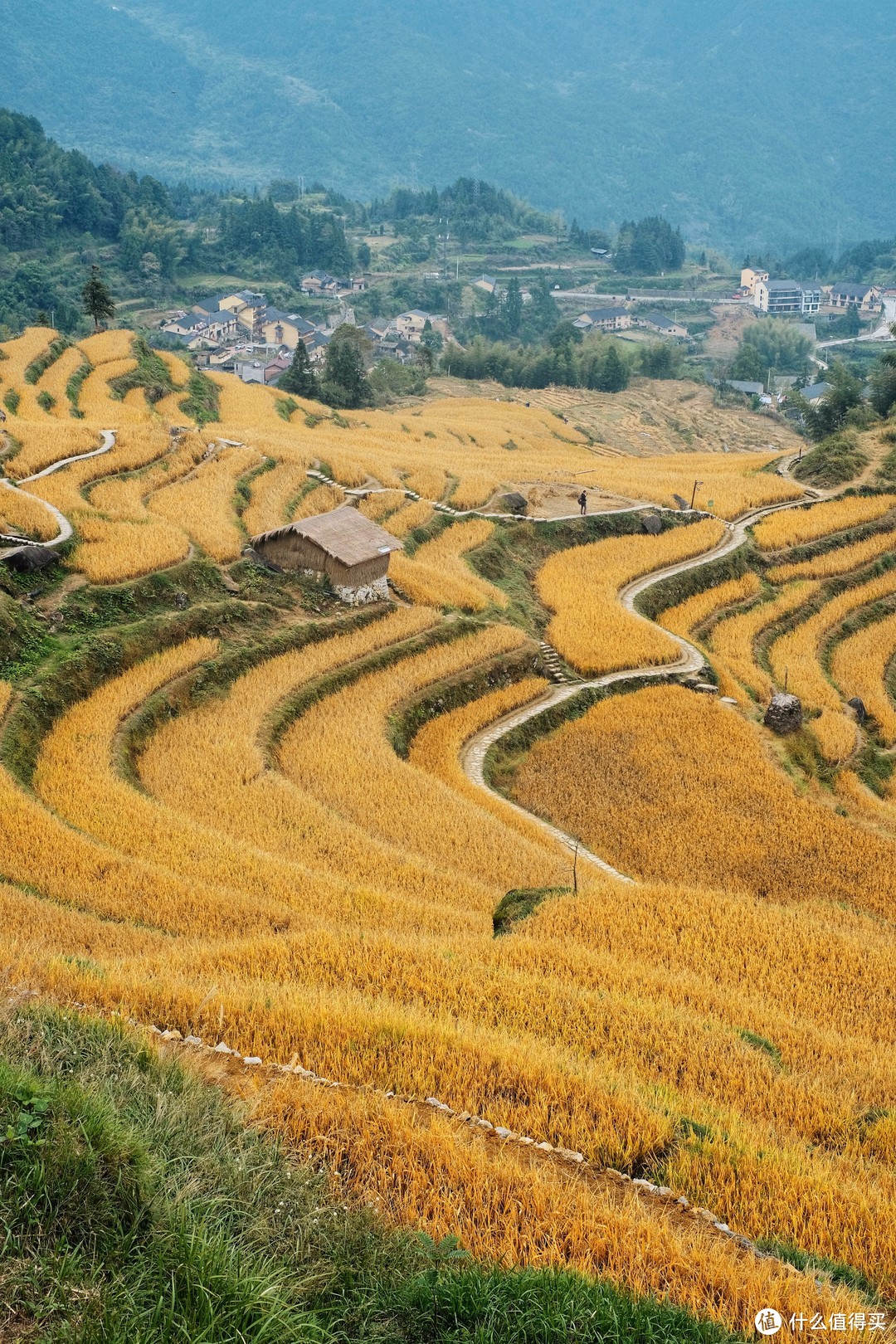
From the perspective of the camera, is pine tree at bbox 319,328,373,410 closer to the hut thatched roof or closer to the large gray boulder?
the hut thatched roof

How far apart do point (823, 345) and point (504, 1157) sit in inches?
5493

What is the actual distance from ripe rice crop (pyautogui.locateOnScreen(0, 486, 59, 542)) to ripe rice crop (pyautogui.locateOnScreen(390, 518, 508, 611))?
813 centimetres

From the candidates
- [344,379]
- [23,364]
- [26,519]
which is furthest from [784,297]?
[26,519]

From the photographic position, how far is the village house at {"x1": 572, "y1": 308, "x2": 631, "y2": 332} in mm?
126938

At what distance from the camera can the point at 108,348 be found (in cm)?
5028

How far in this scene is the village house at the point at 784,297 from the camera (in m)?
145

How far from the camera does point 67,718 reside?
56.1ft

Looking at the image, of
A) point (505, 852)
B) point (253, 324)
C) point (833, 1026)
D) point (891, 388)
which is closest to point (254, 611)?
point (505, 852)

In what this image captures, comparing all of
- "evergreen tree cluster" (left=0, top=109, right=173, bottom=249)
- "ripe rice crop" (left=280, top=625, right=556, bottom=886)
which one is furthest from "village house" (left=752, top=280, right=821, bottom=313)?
"ripe rice crop" (left=280, top=625, right=556, bottom=886)

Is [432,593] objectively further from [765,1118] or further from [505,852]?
[765,1118]

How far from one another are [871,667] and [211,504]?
17150 millimetres

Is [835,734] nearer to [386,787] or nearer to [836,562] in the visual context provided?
[386,787]

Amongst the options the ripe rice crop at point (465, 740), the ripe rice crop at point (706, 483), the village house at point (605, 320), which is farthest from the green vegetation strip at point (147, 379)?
the village house at point (605, 320)

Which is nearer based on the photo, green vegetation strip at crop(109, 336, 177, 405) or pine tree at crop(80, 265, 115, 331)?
green vegetation strip at crop(109, 336, 177, 405)
